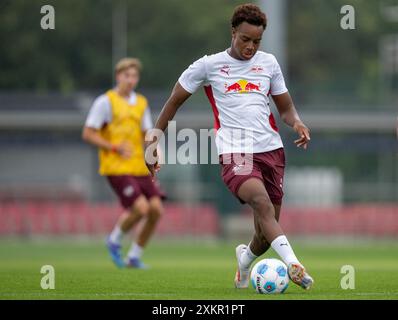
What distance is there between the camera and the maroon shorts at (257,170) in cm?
1059

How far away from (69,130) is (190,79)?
29.5 m

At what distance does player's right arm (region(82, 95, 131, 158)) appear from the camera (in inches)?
648

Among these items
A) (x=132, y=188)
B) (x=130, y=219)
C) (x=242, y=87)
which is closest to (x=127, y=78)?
(x=132, y=188)

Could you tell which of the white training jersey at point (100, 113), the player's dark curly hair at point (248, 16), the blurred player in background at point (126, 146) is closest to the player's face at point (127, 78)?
the blurred player in background at point (126, 146)

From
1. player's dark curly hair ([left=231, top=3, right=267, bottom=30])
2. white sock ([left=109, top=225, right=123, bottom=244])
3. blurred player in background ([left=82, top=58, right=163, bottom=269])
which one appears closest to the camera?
player's dark curly hair ([left=231, top=3, right=267, bottom=30])

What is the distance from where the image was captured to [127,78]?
16.6m

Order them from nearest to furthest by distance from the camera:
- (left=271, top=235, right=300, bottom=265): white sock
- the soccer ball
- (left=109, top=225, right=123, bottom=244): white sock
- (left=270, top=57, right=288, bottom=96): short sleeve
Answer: (left=271, top=235, right=300, bottom=265): white sock → the soccer ball → (left=270, top=57, right=288, bottom=96): short sleeve → (left=109, top=225, right=123, bottom=244): white sock

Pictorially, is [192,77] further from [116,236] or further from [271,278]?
[116,236]

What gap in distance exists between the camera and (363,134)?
4050cm

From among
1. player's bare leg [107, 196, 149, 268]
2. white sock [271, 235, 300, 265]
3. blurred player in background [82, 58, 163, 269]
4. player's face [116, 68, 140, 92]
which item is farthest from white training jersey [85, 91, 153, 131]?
white sock [271, 235, 300, 265]

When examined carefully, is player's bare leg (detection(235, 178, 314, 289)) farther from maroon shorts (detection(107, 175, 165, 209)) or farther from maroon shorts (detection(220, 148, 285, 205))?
maroon shorts (detection(107, 175, 165, 209))

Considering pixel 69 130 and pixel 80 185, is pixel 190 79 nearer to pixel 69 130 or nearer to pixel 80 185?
pixel 80 185

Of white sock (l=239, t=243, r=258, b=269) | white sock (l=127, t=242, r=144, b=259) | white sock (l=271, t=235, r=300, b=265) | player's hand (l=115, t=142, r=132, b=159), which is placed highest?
player's hand (l=115, t=142, r=132, b=159)
